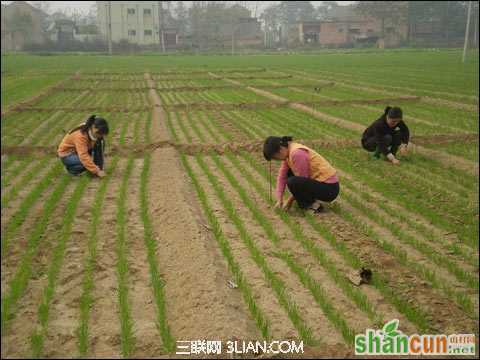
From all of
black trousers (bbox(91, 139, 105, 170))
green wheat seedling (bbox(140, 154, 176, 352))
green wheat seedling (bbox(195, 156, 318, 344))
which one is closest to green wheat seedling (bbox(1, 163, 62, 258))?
black trousers (bbox(91, 139, 105, 170))

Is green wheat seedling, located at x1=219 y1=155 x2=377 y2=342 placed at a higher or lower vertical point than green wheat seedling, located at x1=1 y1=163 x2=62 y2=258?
lower

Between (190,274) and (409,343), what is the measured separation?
1969mm

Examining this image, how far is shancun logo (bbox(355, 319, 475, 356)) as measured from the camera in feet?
11.1

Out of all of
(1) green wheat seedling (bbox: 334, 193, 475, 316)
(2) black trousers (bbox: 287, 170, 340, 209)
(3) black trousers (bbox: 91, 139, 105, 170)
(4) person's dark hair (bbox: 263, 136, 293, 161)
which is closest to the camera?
(1) green wheat seedling (bbox: 334, 193, 475, 316)

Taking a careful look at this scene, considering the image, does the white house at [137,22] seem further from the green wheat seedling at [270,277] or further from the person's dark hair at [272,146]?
the person's dark hair at [272,146]

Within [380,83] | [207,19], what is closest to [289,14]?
[207,19]

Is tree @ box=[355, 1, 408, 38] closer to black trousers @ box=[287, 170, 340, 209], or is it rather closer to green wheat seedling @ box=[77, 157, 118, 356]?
black trousers @ box=[287, 170, 340, 209]

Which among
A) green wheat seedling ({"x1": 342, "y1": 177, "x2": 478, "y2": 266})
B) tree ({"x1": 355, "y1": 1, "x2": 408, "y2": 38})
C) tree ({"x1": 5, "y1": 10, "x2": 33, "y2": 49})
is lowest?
green wheat seedling ({"x1": 342, "y1": 177, "x2": 478, "y2": 266})

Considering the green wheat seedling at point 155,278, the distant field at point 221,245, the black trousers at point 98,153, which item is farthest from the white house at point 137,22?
the green wheat seedling at point 155,278

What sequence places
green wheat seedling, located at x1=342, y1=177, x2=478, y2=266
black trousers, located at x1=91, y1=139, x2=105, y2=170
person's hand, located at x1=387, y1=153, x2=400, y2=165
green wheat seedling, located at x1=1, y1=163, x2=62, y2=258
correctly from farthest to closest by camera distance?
person's hand, located at x1=387, y1=153, x2=400, y2=165 < black trousers, located at x1=91, y1=139, x2=105, y2=170 < green wheat seedling, located at x1=1, y1=163, x2=62, y2=258 < green wheat seedling, located at x1=342, y1=177, x2=478, y2=266

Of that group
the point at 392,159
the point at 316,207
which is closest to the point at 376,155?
the point at 392,159

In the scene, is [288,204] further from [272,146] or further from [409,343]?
[409,343]

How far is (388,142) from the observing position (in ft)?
28.8

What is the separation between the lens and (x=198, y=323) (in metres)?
3.77
